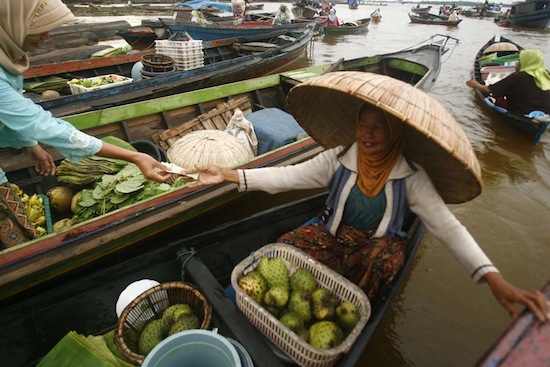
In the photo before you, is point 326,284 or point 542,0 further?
point 542,0

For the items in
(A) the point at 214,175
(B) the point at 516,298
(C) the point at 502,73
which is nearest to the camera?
(B) the point at 516,298

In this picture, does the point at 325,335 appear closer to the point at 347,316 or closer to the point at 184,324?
the point at 347,316

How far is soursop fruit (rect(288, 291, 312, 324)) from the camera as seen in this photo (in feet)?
5.89

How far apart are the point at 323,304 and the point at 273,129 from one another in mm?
2990

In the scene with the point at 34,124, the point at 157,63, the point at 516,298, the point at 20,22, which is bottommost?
the point at 516,298

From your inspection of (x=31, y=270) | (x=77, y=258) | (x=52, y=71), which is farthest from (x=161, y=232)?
(x=52, y=71)

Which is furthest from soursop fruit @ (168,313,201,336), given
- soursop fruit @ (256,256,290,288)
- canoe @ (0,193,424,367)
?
soursop fruit @ (256,256,290,288)

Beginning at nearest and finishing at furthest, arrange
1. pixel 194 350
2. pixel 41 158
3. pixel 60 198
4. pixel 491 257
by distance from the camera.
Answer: pixel 194 350
pixel 41 158
pixel 60 198
pixel 491 257

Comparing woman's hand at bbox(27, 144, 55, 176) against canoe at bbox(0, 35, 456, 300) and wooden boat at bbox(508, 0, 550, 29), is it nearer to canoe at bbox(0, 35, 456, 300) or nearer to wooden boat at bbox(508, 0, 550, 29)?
canoe at bbox(0, 35, 456, 300)

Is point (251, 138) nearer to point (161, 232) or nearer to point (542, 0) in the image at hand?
point (161, 232)

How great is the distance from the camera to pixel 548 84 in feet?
19.9

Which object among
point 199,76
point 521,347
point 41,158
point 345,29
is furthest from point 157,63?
point 345,29

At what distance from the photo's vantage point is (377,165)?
205 cm

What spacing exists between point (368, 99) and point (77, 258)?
8.10 ft
